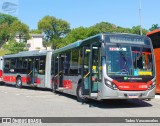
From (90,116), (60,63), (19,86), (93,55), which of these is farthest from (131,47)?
(19,86)

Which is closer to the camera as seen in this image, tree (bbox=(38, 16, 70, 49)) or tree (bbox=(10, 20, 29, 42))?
tree (bbox=(10, 20, 29, 42))

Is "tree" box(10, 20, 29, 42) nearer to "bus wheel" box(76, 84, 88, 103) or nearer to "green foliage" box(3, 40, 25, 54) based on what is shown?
"green foliage" box(3, 40, 25, 54)

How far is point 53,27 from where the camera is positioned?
11588cm

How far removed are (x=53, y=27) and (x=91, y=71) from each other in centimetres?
10263

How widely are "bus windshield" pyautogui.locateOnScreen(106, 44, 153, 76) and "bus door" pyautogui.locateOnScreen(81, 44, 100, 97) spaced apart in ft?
2.47

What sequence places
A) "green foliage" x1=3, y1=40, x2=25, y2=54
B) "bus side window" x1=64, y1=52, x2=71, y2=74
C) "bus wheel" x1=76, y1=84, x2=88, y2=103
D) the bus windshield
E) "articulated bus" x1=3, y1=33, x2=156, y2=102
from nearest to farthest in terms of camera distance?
"articulated bus" x1=3, y1=33, x2=156, y2=102, the bus windshield, "bus wheel" x1=76, y1=84, x2=88, y2=103, "bus side window" x1=64, y1=52, x2=71, y2=74, "green foliage" x1=3, y1=40, x2=25, y2=54

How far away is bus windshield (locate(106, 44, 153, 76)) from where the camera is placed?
13398 millimetres

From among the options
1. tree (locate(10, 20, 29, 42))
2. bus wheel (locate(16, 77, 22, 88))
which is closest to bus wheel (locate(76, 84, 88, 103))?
A: bus wheel (locate(16, 77, 22, 88))

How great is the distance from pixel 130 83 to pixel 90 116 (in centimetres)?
295

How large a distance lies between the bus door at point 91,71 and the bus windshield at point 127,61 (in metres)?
0.75

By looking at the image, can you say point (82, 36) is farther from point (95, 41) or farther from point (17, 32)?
point (95, 41)

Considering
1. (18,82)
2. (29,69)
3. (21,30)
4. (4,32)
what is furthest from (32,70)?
(4,32)

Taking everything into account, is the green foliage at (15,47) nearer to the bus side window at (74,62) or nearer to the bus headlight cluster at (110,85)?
the bus side window at (74,62)

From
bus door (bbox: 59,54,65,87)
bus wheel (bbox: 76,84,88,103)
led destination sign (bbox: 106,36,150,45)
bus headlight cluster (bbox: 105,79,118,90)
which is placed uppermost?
led destination sign (bbox: 106,36,150,45)
